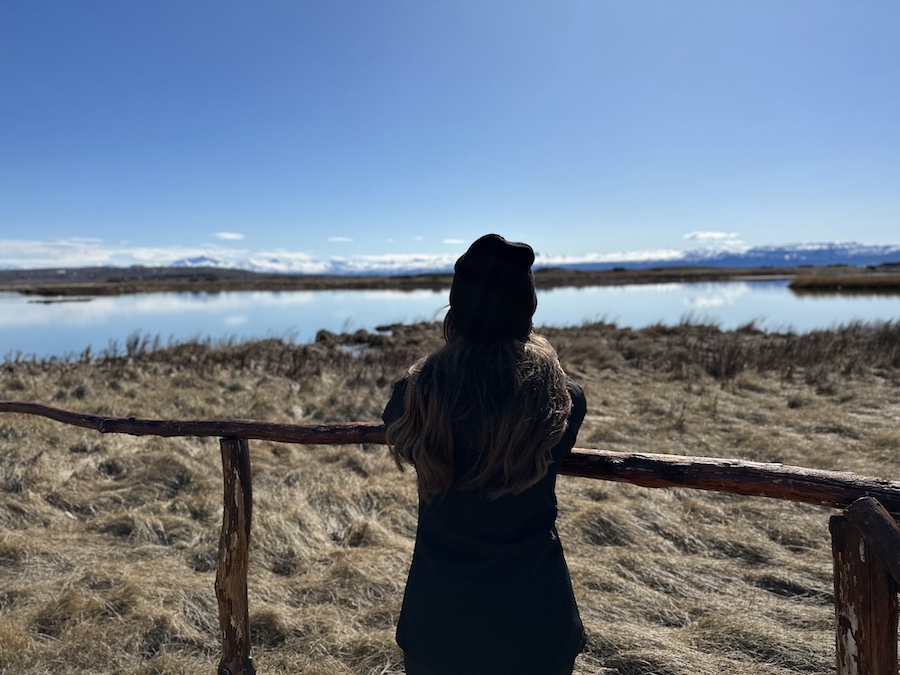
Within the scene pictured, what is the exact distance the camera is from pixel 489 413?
5.07ft

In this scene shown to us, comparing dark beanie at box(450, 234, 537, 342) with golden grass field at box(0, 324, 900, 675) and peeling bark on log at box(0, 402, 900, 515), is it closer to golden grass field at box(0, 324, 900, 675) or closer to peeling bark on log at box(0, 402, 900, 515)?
peeling bark on log at box(0, 402, 900, 515)

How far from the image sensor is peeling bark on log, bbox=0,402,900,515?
77.5 inches

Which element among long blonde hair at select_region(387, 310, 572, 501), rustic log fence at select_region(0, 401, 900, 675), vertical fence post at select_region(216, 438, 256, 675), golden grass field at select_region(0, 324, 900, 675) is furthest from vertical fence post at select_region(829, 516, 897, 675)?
vertical fence post at select_region(216, 438, 256, 675)

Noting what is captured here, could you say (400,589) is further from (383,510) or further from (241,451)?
(241,451)

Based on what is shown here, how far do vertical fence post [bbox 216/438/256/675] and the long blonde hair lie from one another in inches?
74.4

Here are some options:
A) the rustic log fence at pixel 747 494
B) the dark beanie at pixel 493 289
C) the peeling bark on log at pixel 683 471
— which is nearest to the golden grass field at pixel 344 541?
the rustic log fence at pixel 747 494

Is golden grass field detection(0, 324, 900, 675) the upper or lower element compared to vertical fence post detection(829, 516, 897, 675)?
lower

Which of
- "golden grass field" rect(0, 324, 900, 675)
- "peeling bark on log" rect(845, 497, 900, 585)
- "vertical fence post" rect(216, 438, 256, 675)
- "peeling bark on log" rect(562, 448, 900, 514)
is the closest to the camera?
"peeling bark on log" rect(845, 497, 900, 585)

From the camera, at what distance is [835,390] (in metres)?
10.5

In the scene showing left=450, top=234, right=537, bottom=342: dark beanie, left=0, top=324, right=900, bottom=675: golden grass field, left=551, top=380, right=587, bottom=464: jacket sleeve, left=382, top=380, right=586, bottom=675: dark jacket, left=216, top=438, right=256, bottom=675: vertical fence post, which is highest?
left=450, top=234, right=537, bottom=342: dark beanie

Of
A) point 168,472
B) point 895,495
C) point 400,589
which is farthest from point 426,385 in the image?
point 168,472

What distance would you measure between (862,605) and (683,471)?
708 mm

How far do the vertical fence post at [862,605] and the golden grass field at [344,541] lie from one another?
176 centimetres

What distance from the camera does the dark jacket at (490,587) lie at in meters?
1.62
